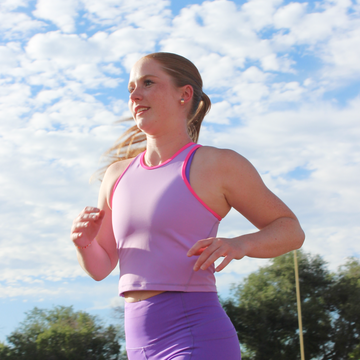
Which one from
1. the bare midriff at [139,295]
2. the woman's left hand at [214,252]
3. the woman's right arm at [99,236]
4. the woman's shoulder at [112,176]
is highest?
the woman's shoulder at [112,176]

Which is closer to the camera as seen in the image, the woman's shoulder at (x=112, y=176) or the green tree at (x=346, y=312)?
the woman's shoulder at (x=112, y=176)

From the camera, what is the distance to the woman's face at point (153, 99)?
193 cm

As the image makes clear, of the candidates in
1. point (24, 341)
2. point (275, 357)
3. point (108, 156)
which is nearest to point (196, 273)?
point (108, 156)

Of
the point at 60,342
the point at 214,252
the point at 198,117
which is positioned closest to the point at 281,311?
the point at 60,342

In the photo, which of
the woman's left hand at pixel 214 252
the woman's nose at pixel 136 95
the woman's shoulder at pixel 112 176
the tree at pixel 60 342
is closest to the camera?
the woman's left hand at pixel 214 252

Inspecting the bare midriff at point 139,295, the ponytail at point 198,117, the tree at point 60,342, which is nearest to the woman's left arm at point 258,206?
the bare midriff at point 139,295

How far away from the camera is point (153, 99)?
193 cm

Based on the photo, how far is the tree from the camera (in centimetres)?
1609

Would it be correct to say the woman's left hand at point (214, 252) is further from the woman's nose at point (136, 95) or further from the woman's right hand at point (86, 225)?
the woman's nose at point (136, 95)

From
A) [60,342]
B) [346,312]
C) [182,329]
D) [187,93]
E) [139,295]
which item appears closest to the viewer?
[182,329]

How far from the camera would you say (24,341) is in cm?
1616

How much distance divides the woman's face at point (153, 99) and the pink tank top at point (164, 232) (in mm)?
207

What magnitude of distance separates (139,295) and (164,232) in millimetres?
256

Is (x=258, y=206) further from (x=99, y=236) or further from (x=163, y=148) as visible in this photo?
(x=99, y=236)
